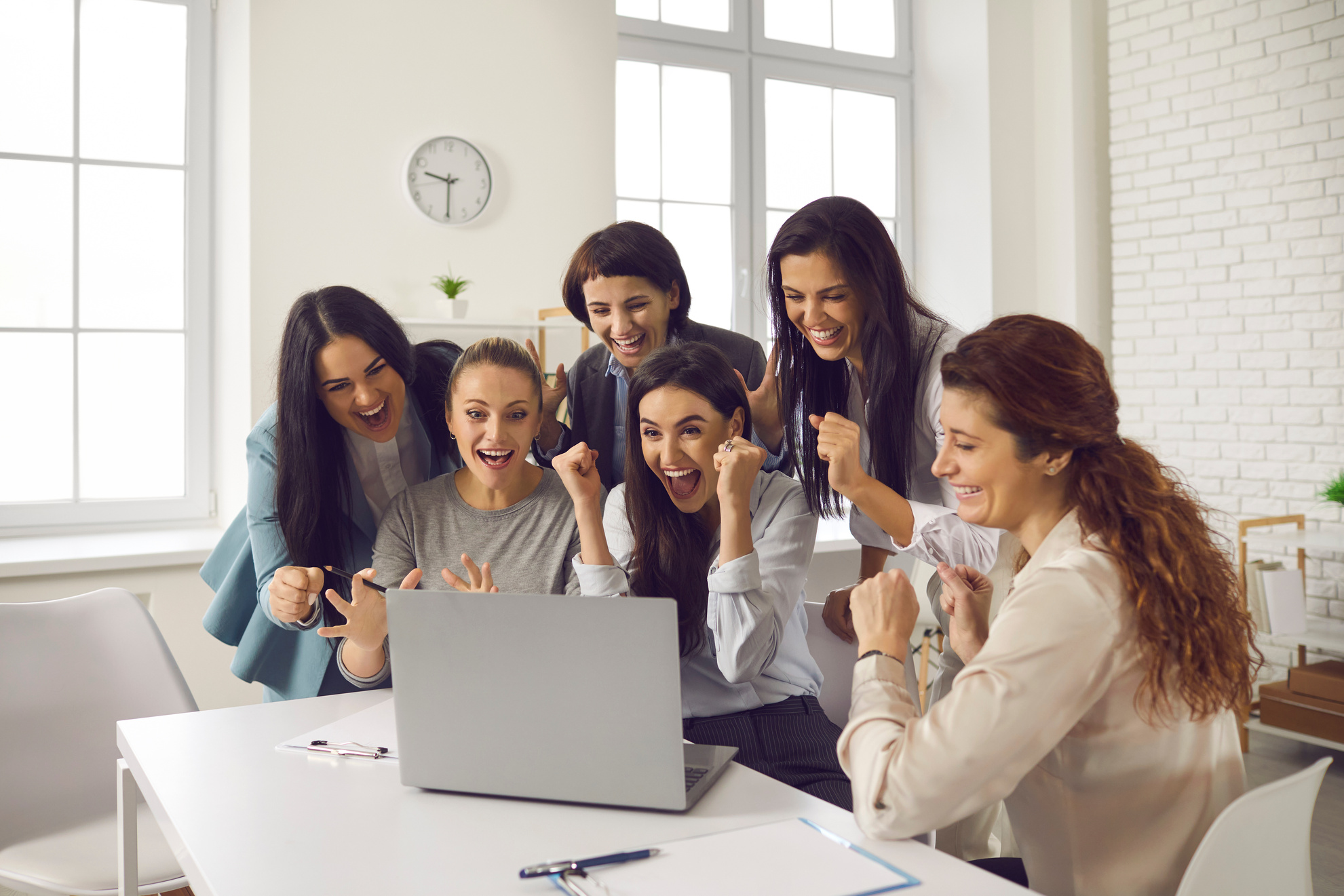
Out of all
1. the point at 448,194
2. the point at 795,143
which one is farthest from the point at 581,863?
the point at 795,143

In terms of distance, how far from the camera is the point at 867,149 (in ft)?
16.9

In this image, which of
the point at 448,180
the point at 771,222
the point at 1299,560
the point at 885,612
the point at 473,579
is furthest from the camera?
the point at 771,222

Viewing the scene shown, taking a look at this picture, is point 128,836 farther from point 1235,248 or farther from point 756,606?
point 1235,248

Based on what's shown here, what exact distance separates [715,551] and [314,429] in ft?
2.57

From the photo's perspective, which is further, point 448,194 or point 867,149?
point 867,149

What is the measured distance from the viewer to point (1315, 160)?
4.01 m

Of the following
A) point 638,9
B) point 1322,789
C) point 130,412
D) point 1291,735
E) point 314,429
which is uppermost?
point 638,9

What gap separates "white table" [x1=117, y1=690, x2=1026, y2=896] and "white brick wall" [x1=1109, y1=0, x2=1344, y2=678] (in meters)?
3.76

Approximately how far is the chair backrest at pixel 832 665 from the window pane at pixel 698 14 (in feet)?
11.5

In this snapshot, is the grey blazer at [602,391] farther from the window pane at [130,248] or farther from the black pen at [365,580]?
the window pane at [130,248]

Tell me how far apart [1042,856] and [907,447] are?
31.7 inches

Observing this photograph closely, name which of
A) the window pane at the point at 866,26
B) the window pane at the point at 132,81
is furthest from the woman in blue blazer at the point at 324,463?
the window pane at the point at 866,26

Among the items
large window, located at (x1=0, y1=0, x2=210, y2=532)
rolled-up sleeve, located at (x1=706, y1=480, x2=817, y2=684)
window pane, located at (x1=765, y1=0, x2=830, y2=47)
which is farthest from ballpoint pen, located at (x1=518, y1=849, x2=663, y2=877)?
window pane, located at (x1=765, y1=0, x2=830, y2=47)

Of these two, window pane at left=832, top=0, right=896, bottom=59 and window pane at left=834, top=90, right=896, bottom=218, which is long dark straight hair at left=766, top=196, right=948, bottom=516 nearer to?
window pane at left=834, top=90, right=896, bottom=218
